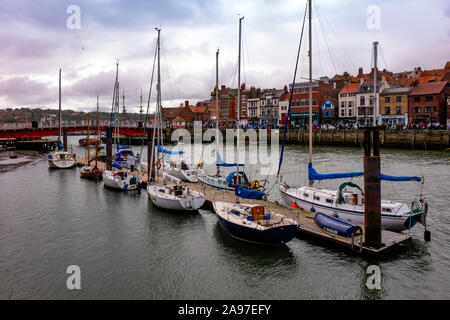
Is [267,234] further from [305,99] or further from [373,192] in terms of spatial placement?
[305,99]

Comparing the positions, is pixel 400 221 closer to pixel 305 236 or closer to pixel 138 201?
pixel 305 236

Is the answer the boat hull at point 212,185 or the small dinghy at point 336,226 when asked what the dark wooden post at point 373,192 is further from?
the boat hull at point 212,185

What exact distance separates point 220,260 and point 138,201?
1536cm

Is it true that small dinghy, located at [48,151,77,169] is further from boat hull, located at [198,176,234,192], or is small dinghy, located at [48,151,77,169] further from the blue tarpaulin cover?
the blue tarpaulin cover

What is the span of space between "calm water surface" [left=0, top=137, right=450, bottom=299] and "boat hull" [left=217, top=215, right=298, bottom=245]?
430 mm

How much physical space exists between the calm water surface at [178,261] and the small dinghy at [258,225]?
597 mm

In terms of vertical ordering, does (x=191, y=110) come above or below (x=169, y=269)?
above

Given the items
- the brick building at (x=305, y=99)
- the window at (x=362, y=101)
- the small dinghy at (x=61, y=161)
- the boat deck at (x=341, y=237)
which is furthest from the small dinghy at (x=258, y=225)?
the brick building at (x=305, y=99)

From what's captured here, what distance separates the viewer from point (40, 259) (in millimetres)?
18625

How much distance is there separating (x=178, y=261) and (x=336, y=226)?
886cm

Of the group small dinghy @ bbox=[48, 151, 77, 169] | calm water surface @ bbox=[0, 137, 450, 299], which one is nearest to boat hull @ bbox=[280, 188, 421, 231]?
calm water surface @ bbox=[0, 137, 450, 299]

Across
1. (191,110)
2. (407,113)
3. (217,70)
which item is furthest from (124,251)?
(191,110)

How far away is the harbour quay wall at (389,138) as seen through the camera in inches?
2502

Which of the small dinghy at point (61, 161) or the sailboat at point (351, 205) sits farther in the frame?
the small dinghy at point (61, 161)
